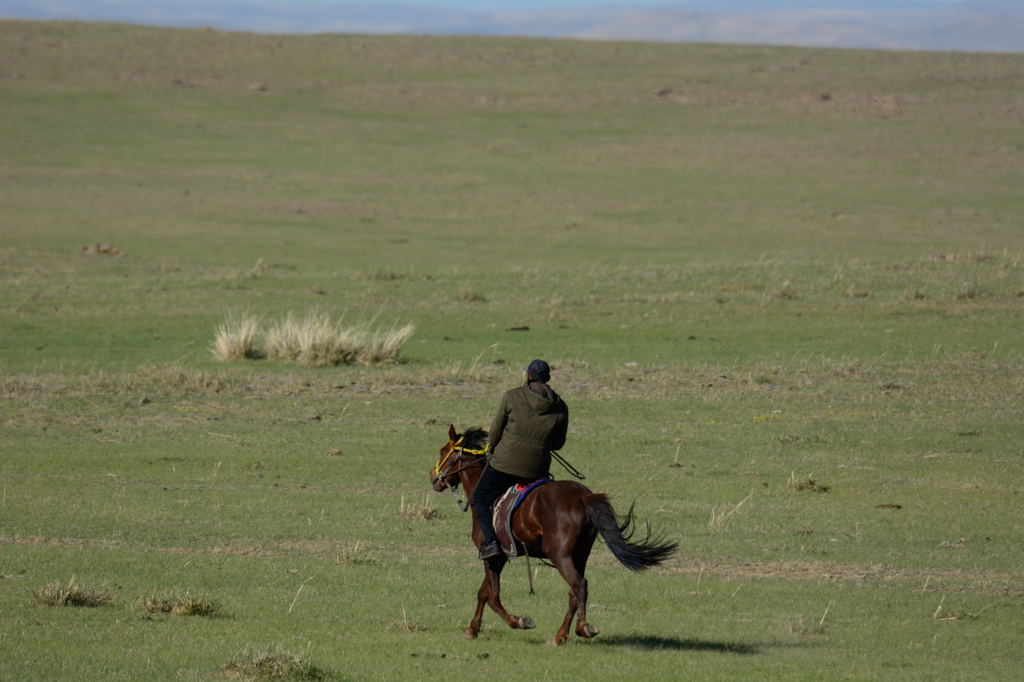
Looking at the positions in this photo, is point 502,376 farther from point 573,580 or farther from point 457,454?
point 573,580

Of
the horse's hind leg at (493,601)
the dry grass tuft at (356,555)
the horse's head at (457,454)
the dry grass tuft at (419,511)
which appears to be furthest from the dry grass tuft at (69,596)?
the dry grass tuft at (419,511)

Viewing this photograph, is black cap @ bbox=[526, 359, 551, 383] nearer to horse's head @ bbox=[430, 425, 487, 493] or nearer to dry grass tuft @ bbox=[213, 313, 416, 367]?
horse's head @ bbox=[430, 425, 487, 493]

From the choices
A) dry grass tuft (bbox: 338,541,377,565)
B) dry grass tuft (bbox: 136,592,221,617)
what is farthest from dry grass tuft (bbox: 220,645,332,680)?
dry grass tuft (bbox: 338,541,377,565)

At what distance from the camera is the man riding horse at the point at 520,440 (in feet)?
27.2

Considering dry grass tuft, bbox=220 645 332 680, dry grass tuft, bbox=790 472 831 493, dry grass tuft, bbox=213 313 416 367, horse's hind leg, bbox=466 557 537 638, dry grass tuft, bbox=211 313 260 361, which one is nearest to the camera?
dry grass tuft, bbox=220 645 332 680

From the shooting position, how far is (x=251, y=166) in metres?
49.6

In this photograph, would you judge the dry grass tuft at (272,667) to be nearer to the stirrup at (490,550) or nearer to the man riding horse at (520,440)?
the stirrup at (490,550)

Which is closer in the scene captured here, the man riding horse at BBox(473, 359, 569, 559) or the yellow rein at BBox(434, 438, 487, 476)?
the man riding horse at BBox(473, 359, 569, 559)

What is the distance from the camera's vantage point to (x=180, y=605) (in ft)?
28.7

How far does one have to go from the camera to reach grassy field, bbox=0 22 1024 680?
8805 millimetres

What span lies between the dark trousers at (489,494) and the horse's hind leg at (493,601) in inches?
6.6

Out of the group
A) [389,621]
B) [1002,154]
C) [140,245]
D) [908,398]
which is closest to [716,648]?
[389,621]

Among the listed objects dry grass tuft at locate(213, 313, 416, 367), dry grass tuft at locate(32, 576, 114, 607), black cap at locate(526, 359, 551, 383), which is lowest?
dry grass tuft at locate(32, 576, 114, 607)

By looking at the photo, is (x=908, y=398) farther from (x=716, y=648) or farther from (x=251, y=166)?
(x=251, y=166)
